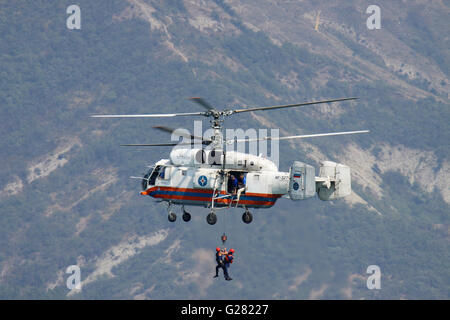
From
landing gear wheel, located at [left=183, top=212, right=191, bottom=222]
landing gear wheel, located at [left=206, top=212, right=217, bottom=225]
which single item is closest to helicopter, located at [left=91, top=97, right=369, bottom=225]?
landing gear wheel, located at [left=206, top=212, right=217, bottom=225]

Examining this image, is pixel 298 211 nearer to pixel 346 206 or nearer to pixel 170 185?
pixel 170 185

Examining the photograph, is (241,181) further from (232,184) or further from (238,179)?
(232,184)

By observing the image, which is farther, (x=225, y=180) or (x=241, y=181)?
(x=225, y=180)

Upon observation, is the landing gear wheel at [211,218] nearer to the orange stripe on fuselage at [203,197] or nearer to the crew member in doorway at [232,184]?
the orange stripe on fuselage at [203,197]

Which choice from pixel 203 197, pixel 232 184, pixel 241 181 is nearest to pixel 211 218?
pixel 203 197

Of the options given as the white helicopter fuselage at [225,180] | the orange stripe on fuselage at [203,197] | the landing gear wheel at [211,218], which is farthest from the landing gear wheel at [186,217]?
the landing gear wheel at [211,218]

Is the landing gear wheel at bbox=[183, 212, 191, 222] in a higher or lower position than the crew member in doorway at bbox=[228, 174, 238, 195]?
lower

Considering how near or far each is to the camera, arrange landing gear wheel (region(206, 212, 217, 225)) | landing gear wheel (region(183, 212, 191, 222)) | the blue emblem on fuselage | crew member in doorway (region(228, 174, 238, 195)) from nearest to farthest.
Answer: landing gear wheel (region(206, 212, 217, 225)), crew member in doorway (region(228, 174, 238, 195)), the blue emblem on fuselage, landing gear wheel (region(183, 212, 191, 222))

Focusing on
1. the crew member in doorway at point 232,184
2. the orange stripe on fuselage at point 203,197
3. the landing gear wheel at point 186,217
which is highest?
the crew member in doorway at point 232,184

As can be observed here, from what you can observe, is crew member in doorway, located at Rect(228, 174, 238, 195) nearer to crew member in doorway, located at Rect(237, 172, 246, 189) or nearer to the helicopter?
the helicopter

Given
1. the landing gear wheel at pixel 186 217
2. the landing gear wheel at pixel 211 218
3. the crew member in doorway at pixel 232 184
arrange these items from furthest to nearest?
the landing gear wheel at pixel 186 217
the crew member in doorway at pixel 232 184
the landing gear wheel at pixel 211 218
